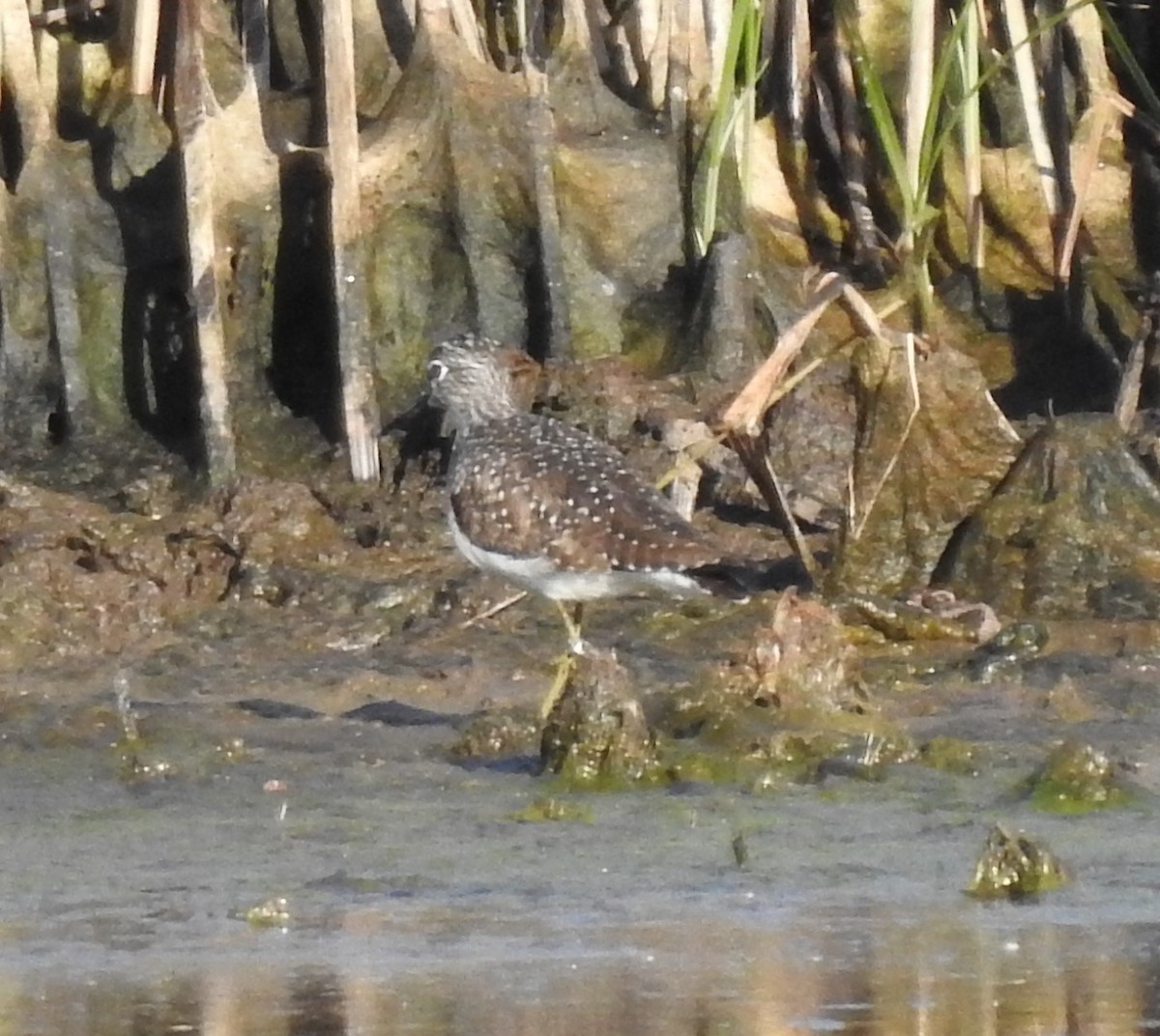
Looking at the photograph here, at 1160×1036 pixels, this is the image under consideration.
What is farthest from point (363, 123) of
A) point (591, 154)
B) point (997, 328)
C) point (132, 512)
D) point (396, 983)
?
point (396, 983)

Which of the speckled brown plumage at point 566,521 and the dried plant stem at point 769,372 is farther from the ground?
the dried plant stem at point 769,372

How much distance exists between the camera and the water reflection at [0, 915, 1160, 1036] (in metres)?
5.32

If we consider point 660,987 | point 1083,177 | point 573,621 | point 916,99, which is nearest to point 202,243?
point 573,621

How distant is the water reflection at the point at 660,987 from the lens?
532 cm

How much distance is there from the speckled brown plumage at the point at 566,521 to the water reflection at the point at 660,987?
2.27 meters

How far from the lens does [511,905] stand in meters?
6.36

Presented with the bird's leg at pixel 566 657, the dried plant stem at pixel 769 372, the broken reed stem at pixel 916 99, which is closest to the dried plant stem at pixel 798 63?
the broken reed stem at pixel 916 99

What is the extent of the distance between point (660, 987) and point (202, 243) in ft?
16.0

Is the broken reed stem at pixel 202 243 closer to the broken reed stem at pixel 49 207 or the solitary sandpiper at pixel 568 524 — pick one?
the broken reed stem at pixel 49 207

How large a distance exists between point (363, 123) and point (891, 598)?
8.88 ft

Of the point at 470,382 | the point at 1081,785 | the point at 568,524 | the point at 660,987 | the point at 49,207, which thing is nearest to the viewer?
the point at 660,987

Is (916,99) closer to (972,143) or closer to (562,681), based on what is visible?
(972,143)

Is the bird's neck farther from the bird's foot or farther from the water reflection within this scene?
the water reflection

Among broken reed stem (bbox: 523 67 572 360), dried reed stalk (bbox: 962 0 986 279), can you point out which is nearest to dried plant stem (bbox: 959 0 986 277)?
dried reed stalk (bbox: 962 0 986 279)
